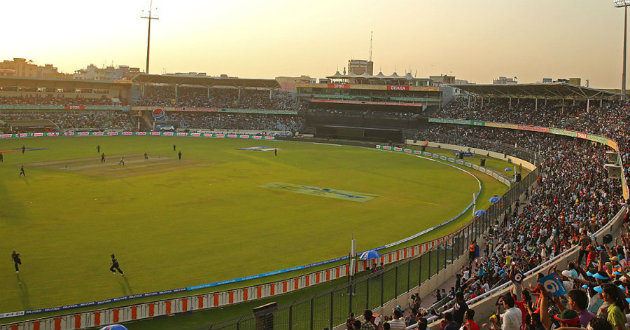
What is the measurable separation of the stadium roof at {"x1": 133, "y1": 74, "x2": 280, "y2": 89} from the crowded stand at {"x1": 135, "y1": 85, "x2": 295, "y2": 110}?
251 centimetres

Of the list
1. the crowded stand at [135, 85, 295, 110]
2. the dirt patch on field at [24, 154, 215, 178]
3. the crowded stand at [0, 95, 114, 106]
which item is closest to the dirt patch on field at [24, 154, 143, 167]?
the dirt patch on field at [24, 154, 215, 178]

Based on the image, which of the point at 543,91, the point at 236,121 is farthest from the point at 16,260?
the point at 236,121

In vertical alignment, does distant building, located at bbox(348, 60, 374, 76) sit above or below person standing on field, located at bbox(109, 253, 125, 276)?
above

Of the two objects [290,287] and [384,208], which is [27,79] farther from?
[290,287]

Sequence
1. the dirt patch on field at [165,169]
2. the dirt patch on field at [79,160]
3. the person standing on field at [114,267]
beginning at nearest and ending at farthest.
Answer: the person standing on field at [114,267] → the dirt patch on field at [165,169] → the dirt patch on field at [79,160]

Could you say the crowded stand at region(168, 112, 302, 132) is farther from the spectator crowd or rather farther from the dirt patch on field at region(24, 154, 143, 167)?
the dirt patch on field at region(24, 154, 143, 167)

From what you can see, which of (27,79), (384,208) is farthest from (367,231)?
(27,79)

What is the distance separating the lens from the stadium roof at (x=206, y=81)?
11525 centimetres

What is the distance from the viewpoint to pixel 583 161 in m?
47.4

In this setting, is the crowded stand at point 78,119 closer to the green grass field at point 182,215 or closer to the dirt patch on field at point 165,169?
the green grass field at point 182,215

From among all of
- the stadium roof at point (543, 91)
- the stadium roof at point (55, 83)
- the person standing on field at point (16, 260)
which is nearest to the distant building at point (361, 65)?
the stadium roof at point (55, 83)

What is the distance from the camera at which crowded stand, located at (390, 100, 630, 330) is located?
9.12 metres

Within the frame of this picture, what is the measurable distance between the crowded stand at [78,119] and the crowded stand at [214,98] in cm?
691

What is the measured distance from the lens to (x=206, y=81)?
393ft
